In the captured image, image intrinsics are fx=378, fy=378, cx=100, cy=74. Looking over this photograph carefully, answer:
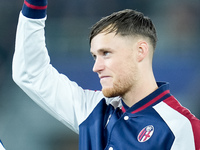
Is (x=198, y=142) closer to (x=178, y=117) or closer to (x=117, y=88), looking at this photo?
(x=178, y=117)

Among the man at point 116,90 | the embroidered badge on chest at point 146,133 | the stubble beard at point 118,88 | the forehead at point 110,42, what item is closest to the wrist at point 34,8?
the man at point 116,90

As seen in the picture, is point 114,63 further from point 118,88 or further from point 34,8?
point 34,8

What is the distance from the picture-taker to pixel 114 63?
4.47 ft

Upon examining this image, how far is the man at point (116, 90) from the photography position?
4.32 feet

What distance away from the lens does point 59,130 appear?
2830 millimetres

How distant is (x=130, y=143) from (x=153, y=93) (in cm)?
21

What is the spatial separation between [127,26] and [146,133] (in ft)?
1.33

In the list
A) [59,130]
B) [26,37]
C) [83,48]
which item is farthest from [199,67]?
[26,37]

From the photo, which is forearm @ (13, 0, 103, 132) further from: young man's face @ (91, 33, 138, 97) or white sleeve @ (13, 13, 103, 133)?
young man's face @ (91, 33, 138, 97)

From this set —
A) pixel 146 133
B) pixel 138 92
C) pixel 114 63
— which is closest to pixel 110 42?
pixel 114 63

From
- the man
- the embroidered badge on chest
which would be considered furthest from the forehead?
the embroidered badge on chest

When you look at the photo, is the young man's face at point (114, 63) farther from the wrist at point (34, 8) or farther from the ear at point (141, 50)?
the wrist at point (34, 8)

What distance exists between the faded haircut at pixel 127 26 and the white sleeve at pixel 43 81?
0.21m

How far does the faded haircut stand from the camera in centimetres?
141
